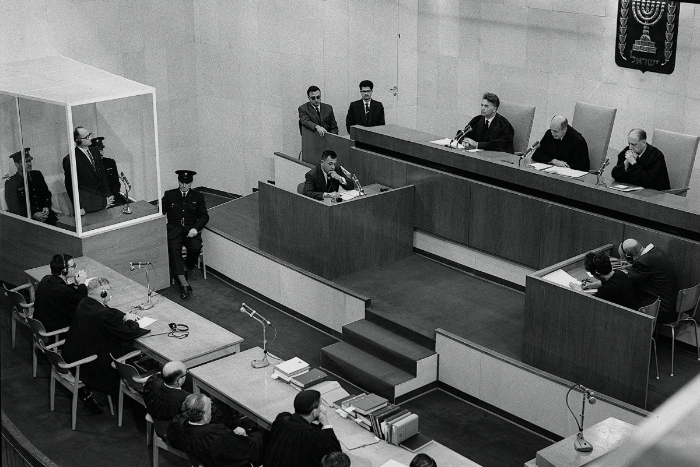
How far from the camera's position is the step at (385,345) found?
747cm

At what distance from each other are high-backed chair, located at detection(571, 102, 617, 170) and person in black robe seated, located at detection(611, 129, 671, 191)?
93 cm

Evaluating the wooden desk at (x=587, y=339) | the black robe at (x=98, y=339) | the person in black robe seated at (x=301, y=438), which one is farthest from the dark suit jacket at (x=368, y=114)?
the person in black robe seated at (x=301, y=438)

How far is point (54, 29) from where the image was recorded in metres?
10.6

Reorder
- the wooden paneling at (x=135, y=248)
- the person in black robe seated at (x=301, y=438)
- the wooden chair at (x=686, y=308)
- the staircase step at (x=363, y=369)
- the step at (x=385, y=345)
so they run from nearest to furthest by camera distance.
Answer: the person in black robe seated at (x=301, y=438)
the wooden chair at (x=686, y=308)
the staircase step at (x=363, y=369)
the step at (x=385, y=345)
the wooden paneling at (x=135, y=248)

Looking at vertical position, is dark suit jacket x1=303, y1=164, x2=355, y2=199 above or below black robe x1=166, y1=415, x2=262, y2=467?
above

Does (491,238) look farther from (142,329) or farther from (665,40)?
(142,329)

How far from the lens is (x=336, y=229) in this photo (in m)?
8.59

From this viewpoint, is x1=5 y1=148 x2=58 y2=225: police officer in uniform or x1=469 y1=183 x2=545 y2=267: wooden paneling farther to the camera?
x1=5 y1=148 x2=58 y2=225: police officer in uniform

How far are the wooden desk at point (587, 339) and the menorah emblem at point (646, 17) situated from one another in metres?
3.07

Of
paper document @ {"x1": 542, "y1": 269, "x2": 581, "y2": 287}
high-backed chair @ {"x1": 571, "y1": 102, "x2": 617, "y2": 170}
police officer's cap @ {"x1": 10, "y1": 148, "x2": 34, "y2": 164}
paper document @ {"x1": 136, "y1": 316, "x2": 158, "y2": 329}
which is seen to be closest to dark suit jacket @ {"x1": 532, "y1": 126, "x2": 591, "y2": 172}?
high-backed chair @ {"x1": 571, "y1": 102, "x2": 617, "y2": 170}

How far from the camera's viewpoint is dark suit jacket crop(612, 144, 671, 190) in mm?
7668

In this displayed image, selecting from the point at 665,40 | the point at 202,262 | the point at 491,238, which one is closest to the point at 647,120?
the point at 665,40

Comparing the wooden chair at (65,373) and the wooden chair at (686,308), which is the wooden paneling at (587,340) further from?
the wooden chair at (65,373)

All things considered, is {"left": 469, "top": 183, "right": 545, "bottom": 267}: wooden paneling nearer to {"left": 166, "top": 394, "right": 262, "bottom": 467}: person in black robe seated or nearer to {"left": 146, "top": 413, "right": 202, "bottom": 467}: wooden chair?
{"left": 166, "top": 394, "right": 262, "bottom": 467}: person in black robe seated
